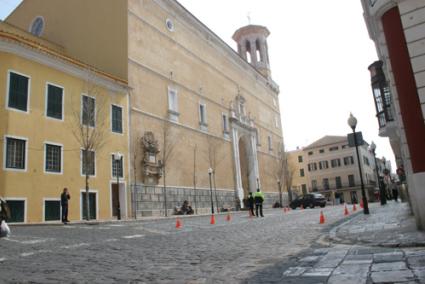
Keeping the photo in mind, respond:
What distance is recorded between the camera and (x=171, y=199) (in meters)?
30.1

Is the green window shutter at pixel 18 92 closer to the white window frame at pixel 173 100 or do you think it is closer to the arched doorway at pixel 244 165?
the white window frame at pixel 173 100

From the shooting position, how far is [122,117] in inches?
1067

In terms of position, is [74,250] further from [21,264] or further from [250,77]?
[250,77]

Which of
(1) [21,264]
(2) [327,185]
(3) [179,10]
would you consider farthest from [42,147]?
(2) [327,185]

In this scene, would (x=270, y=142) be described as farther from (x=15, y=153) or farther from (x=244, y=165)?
(x=15, y=153)

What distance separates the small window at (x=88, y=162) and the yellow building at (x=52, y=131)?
0.21 feet

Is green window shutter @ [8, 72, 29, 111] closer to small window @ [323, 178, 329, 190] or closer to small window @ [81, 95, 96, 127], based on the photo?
small window @ [81, 95, 96, 127]

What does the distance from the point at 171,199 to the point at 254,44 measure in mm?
33825

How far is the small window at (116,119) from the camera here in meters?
26.2

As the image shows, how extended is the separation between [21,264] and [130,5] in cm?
2665

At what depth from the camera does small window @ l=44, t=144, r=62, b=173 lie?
21.5m

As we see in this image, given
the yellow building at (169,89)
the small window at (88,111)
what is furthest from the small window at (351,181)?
the small window at (88,111)

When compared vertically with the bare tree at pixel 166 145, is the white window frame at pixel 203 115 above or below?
above

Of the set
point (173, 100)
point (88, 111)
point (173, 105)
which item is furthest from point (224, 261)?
point (173, 100)
